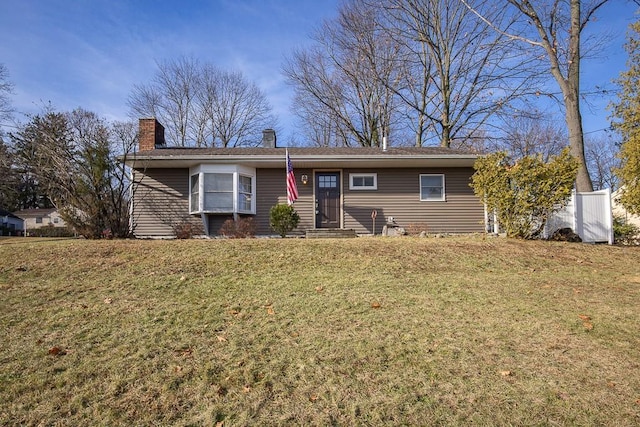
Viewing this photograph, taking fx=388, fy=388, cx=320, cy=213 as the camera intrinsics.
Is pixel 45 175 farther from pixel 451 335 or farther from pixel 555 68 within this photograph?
pixel 555 68

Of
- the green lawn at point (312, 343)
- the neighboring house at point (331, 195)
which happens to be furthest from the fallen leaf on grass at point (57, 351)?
the neighboring house at point (331, 195)

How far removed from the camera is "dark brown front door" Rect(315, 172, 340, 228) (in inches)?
538

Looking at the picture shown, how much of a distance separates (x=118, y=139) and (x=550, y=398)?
471 inches

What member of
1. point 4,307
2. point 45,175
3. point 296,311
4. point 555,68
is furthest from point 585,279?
point 45,175

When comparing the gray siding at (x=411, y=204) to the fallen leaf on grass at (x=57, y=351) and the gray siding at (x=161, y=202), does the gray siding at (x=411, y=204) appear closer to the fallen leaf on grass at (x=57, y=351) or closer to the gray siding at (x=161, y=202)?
the gray siding at (x=161, y=202)

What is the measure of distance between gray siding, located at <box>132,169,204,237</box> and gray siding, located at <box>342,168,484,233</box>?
5493 millimetres

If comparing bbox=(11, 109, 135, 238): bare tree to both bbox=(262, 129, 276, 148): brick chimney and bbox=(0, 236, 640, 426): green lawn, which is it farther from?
bbox=(262, 129, 276, 148): brick chimney

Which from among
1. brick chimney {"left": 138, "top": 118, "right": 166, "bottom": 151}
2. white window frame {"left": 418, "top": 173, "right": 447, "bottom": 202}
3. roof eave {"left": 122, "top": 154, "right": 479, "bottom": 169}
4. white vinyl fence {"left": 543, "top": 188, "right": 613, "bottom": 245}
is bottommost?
white vinyl fence {"left": 543, "top": 188, "right": 613, "bottom": 245}

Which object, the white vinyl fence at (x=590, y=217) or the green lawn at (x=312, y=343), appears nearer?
the green lawn at (x=312, y=343)

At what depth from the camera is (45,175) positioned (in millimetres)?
11289

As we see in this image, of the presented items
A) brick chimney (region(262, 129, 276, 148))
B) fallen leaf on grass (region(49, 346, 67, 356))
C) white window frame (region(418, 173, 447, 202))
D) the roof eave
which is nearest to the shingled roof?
the roof eave

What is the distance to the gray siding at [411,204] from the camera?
13.6 m

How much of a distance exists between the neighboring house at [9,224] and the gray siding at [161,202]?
28.1 m

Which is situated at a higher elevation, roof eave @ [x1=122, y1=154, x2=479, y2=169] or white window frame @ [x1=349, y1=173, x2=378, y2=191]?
roof eave @ [x1=122, y1=154, x2=479, y2=169]
